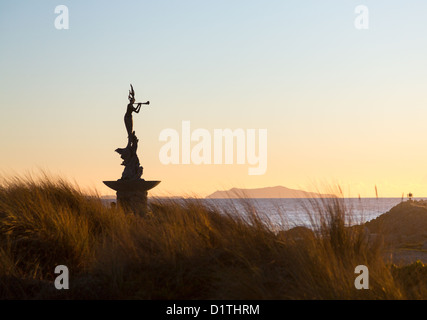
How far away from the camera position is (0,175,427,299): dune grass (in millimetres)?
5344

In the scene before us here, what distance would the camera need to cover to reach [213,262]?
236 inches

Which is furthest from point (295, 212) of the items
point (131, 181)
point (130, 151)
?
point (130, 151)

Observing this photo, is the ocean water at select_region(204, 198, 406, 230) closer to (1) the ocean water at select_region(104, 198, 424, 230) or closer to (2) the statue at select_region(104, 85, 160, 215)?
(1) the ocean water at select_region(104, 198, 424, 230)

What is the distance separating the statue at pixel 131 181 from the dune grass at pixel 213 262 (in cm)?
480

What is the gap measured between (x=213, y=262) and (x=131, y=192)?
702 centimetres

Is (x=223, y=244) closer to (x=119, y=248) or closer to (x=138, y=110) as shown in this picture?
(x=119, y=248)

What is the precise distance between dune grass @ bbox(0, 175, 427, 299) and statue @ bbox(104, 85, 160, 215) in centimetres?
480

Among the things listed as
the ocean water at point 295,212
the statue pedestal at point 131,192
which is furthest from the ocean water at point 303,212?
the statue pedestal at point 131,192

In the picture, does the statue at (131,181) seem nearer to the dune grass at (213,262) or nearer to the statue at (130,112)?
the statue at (130,112)

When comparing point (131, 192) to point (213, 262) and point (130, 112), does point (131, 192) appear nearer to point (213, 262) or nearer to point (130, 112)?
point (130, 112)

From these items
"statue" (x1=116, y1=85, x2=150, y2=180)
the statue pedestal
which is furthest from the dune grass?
"statue" (x1=116, y1=85, x2=150, y2=180)

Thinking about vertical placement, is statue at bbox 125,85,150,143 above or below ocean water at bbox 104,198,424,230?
above

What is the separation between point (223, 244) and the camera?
6.18 meters
